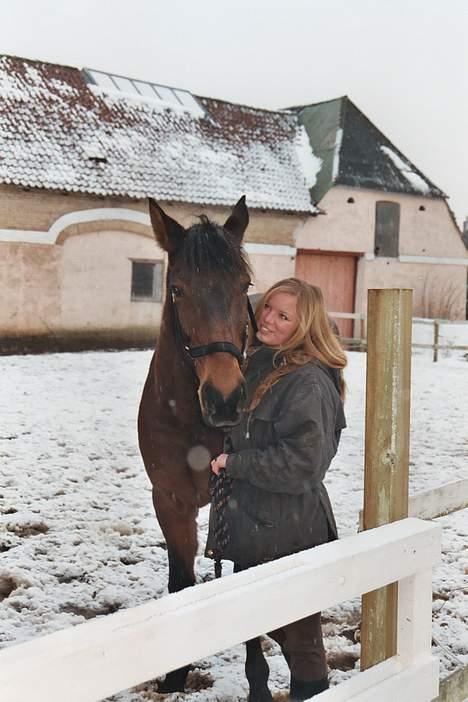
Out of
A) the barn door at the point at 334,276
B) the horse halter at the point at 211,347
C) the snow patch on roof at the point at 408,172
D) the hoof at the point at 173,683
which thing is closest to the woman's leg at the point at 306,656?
the hoof at the point at 173,683

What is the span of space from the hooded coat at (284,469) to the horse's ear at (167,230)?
2.57 ft

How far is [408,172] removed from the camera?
18609 mm

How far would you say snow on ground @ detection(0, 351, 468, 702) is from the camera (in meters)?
3.00

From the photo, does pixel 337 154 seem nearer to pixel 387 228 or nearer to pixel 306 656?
pixel 387 228

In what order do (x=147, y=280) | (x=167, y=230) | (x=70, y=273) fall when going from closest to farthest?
(x=167, y=230)
(x=70, y=273)
(x=147, y=280)

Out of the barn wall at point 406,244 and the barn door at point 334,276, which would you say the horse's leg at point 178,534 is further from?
the barn door at point 334,276

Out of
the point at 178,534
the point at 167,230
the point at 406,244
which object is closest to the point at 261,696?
the point at 178,534

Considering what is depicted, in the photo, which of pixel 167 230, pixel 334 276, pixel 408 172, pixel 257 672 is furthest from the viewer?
pixel 408 172

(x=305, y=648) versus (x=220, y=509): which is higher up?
(x=220, y=509)

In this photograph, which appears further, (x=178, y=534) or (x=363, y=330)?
(x=363, y=330)

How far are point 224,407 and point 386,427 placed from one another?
0.49 metres

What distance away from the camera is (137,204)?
14.3 metres

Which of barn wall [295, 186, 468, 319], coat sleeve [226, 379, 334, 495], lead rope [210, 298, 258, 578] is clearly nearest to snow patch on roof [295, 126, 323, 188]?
barn wall [295, 186, 468, 319]

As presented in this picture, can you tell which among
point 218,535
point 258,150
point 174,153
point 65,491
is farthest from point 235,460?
point 258,150
